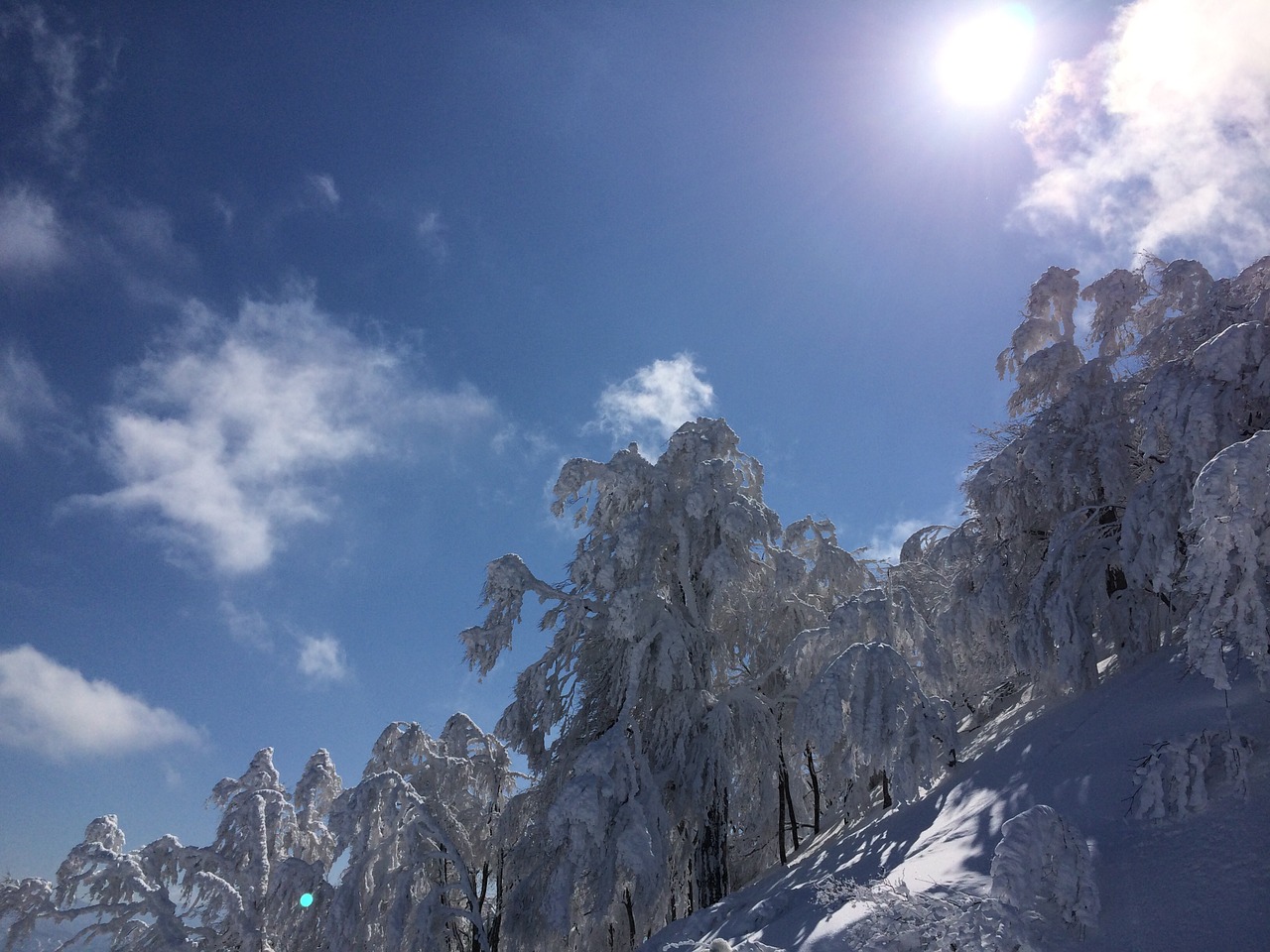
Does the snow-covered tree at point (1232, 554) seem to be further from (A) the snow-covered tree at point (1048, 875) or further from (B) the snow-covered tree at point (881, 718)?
→ (B) the snow-covered tree at point (881, 718)

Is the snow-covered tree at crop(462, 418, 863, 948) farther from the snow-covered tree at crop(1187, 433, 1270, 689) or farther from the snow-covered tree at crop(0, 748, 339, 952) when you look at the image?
the snow-covered tree at crop(1187, 433, 1270, 689)

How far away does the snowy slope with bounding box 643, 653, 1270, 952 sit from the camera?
4.88 meters

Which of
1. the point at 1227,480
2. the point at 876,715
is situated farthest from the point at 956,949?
the point at 876,715

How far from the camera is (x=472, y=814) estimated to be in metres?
15.7

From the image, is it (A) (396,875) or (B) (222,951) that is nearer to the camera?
(A) (396,875)

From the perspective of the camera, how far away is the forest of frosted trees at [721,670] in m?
9.23

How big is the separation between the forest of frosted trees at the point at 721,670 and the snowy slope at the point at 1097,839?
0.64 m

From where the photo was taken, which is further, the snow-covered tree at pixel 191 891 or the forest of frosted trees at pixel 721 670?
the snow-covered tree at pixel 191 891

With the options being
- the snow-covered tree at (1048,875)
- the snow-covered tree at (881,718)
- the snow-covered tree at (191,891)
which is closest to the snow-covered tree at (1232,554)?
the snow-covered tree at (1048,875)

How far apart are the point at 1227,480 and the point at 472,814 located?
584 inches

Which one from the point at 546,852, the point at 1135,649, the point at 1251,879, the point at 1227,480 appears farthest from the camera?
the point at 546,852

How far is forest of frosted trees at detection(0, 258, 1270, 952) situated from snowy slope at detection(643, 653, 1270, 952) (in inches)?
25.1

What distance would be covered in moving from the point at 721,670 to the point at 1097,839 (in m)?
9.76

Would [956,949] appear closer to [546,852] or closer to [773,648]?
[546,852]
